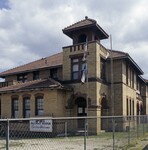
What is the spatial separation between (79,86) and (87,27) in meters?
5.73

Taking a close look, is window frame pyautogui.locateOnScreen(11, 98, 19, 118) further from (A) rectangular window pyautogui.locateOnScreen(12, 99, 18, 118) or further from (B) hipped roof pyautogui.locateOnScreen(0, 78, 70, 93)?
(B) hipped roof pyautogui.locateOnScreen(0, 78, 70, 93)

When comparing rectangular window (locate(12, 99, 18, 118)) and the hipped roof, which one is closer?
the hipped roof

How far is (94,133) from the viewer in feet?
82.8

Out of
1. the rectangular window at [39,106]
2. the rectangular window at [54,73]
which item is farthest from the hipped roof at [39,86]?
the rectangular window at [54,73]

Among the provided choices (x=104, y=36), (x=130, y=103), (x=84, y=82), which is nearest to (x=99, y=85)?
(x=84, y=82)

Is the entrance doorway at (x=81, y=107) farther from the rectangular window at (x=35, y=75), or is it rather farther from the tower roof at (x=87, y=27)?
the rectangular window at (x=35, y=75)

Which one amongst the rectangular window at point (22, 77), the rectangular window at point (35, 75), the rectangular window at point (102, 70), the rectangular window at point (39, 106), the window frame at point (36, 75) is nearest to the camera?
the rectangular window at point (39, 106)

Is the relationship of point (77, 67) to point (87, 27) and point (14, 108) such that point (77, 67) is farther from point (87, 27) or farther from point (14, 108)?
point (14, 108)

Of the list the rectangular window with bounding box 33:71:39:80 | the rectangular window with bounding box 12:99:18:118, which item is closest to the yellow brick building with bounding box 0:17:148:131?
the rectangular window with bounding box 12:99:18:118

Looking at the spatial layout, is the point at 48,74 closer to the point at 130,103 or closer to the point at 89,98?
the point at 89,98

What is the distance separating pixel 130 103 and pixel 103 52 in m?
8.14

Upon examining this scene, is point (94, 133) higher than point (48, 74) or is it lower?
lower

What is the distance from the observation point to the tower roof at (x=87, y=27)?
93.9 feet

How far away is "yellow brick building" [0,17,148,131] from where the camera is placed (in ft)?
87.2
